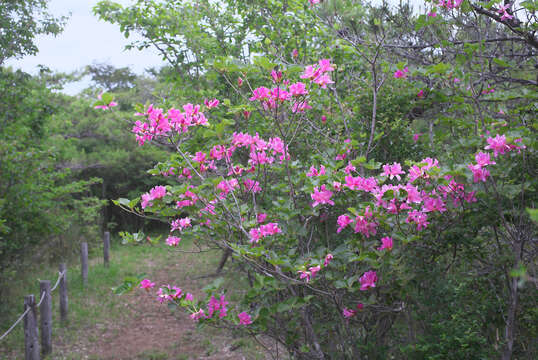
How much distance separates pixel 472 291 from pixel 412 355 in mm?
514

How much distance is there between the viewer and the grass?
4887mm

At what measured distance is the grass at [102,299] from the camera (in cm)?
489

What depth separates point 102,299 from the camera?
6.91 m

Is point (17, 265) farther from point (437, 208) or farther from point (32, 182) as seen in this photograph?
point (437, 208)

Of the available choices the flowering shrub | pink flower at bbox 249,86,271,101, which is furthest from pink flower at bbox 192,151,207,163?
pink flower at bbox 249,86,271,101

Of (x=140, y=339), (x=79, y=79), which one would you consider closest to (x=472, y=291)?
(x=140, y=339)

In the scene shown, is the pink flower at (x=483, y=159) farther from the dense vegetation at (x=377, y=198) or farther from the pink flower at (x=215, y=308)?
the pink flower at (x=215, y=308)

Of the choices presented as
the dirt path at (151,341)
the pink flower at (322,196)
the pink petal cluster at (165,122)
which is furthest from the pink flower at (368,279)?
the dirt path at (151,341)

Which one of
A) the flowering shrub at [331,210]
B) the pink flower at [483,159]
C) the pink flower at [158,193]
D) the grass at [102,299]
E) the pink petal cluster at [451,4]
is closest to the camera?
the pink flower at [483,159]

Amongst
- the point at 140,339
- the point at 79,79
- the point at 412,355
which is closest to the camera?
the point at 412,355

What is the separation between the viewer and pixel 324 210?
2.48 m

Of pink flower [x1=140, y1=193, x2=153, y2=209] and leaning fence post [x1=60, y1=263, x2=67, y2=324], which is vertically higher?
pink flower [x1=140, y1=193, x2=153, y2=209]

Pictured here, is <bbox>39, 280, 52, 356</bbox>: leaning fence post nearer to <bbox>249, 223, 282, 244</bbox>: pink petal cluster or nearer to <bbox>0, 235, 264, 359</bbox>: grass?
<bbox>0, 235, 264, 359</bbox>: grass

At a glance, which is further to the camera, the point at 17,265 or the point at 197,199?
the point at 17,265
